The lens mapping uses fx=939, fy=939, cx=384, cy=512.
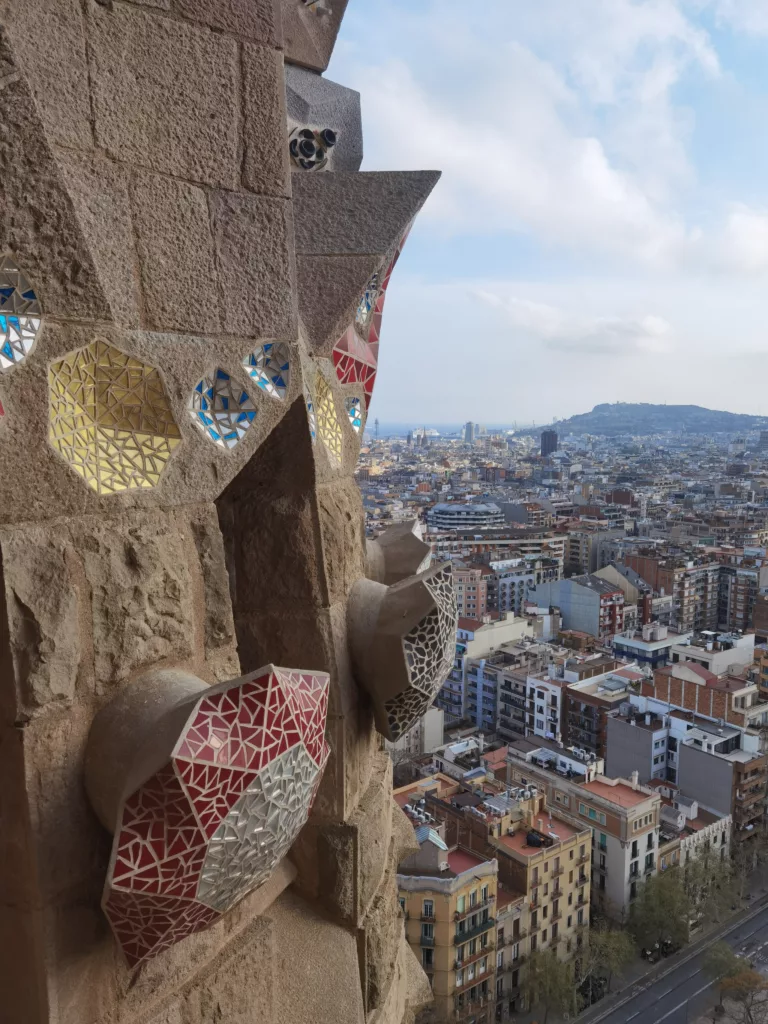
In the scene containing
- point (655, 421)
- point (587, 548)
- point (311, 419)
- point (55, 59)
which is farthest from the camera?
point (655, 421)

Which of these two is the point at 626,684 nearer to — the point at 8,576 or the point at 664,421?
the point at 8,576

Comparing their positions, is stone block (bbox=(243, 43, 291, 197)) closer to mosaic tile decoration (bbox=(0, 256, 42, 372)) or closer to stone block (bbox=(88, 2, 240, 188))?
stone block (bbox=(88, 2, 240, 188))

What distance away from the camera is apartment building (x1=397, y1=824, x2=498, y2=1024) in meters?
12.5

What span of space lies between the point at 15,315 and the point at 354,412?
0.86 metres

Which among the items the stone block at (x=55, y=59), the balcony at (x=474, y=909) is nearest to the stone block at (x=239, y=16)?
the stone block at (x=55, y=59)

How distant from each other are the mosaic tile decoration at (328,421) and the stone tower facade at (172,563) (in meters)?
0.01

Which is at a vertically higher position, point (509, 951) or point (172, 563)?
point (172, 563)

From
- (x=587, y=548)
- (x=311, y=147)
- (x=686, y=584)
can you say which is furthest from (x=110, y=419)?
(x=587, y=548)

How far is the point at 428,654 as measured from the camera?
5.12 ft

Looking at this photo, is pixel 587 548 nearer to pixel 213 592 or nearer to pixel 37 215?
pixel 213 592

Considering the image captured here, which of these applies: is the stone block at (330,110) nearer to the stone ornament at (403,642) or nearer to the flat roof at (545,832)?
the stone ornament at (403,642)

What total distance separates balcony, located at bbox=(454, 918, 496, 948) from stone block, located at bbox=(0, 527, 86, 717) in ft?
42.5

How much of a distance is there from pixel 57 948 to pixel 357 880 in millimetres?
713

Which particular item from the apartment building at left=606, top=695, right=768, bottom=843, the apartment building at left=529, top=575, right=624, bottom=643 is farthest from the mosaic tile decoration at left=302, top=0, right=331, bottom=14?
the apartment building at left=529, top=575, right=624, bottom=643
